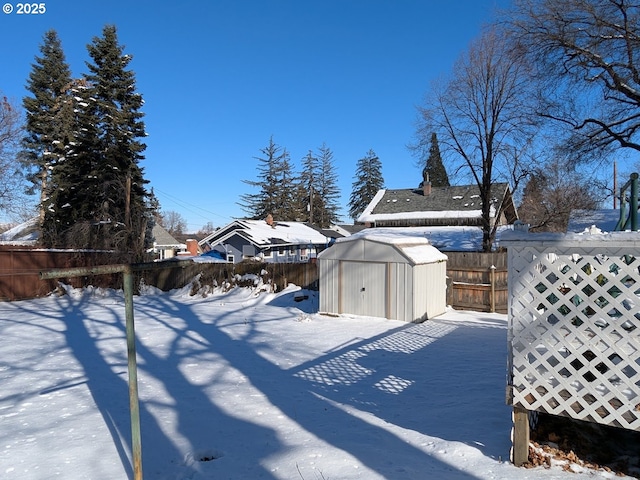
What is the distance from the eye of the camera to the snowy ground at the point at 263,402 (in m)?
3.48

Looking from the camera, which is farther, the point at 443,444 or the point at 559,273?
the point at 443,444

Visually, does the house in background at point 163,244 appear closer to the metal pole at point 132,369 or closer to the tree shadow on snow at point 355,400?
the tree shadow on snow at point 355,400

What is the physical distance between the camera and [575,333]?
128 inches

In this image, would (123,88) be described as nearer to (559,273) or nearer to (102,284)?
(102,284)

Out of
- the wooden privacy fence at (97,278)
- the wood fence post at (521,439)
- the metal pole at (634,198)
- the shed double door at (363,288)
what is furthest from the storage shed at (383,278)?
the wood fence post at (521,439)

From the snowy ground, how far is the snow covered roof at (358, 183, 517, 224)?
19.4m

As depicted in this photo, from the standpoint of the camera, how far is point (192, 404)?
509 cm

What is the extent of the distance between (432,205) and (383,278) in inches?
810

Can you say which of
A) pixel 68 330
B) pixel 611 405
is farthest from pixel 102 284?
pixel 611 405

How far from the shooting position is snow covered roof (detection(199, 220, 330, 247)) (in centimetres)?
2722

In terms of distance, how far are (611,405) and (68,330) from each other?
35.2 feet

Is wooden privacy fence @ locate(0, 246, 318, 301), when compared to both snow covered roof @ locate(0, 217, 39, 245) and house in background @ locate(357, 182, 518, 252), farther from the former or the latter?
snow covered roof @ locate(0, 217, 39, 245)

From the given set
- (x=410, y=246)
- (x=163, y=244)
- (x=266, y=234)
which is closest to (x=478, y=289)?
(x=410, y=246)

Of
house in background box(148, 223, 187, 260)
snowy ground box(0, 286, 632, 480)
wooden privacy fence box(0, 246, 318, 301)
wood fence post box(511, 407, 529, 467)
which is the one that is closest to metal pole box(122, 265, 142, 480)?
snowy ground box(0, 286, 632, 480)
